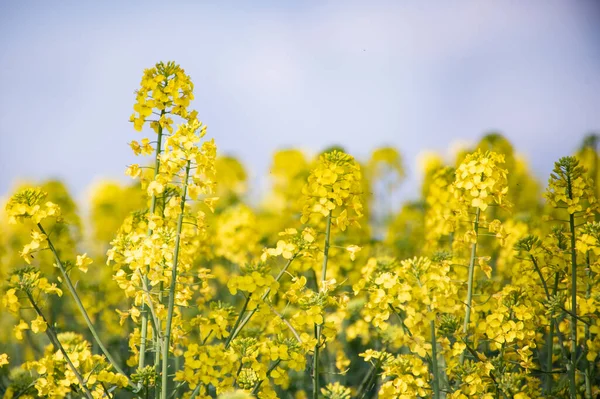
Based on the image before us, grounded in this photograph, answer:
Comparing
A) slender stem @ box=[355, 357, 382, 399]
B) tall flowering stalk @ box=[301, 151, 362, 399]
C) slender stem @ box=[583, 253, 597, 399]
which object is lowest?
slender stem @ box=[355, 357, 382, 399]

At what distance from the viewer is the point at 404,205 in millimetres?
8383

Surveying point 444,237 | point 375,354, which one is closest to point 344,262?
point 444,237

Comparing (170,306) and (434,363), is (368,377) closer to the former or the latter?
(434,363)

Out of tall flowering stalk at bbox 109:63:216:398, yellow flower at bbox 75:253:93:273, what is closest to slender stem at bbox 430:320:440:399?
tall flowering stalk at bbox 109:63:216:398

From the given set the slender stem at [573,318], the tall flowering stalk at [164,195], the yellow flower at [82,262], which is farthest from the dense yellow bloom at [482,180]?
the yellow flower at [82,262]

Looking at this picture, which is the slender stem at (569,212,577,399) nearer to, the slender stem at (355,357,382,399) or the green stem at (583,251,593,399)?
the green stem at (583,251,593,399)

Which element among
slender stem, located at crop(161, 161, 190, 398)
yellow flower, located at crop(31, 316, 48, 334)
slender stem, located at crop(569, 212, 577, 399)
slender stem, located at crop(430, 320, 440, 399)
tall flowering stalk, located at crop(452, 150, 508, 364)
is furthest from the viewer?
tall flowering stalk, located at crop(452, 150, 508, 364)

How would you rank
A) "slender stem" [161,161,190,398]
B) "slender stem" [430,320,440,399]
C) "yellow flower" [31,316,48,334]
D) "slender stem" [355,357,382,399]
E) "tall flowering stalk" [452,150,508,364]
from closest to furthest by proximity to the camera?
"slender stem" [161,161,190,398] < "slender stem" [430,320,440,399] < "yellow flower" [31,316,48,334] < "tall flowering stalk" [452,150,508,364] < "slender stem" [355,357,382,399]

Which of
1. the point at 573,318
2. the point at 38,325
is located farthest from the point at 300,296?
the point at 573,318

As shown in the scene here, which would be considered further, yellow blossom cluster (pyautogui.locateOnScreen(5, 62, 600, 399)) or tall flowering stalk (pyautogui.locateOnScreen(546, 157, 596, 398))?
tall flowering stalk (pyautogui.locateOnScreen(546, 157, 596, 398))

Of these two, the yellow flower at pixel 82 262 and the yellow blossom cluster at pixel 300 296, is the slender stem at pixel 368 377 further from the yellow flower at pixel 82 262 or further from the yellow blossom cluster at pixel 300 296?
the yellow flower at pixel 82 262

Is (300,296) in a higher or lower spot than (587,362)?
higher

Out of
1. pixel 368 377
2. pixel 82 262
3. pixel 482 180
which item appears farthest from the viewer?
pixel 368 377

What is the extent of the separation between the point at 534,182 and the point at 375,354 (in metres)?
9.29
